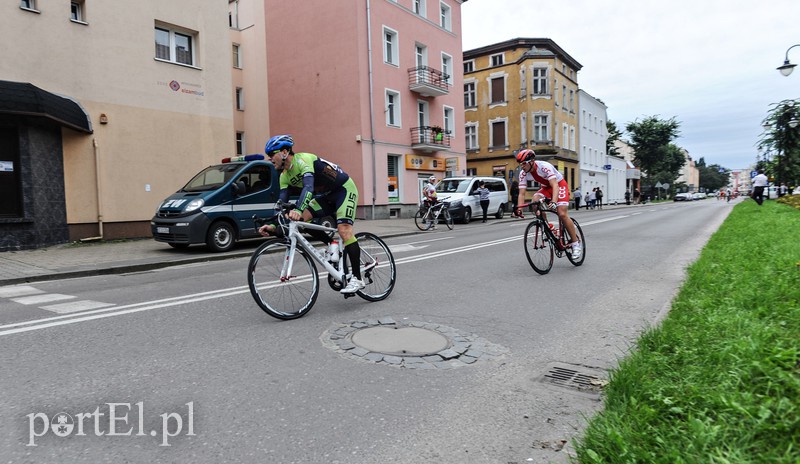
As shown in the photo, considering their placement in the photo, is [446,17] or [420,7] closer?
[420,7]

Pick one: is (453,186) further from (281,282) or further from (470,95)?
(470,95)

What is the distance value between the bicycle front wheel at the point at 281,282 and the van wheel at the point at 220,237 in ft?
22.3

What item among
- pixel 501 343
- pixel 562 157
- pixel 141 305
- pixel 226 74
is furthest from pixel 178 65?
pixel 562 157

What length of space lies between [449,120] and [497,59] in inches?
647

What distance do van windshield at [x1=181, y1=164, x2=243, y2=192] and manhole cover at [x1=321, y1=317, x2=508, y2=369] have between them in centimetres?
838

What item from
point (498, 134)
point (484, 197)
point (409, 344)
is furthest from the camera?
point (498, 134)

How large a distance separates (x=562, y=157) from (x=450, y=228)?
98.4ft

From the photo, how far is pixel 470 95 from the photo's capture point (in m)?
46.7

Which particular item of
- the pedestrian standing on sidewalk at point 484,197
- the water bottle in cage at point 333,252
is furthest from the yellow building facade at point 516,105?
the water bottle in cage at point 333,252

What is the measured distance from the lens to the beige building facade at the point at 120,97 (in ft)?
42.0

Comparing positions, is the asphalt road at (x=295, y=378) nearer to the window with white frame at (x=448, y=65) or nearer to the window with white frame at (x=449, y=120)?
the window with white frame at (x=449, y=120)

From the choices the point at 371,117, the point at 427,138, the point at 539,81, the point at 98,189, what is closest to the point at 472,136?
the point at 539,81

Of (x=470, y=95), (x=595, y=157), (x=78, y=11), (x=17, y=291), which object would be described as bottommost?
(x=17, y=291)

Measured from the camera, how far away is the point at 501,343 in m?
4.32
